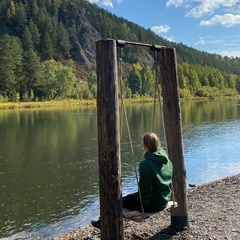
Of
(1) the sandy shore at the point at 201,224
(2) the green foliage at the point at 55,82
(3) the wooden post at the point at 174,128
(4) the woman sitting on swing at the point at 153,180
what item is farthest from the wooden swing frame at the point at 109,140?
(2) the green foliage at the point at 55,82

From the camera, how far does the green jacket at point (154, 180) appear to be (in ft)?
21.6

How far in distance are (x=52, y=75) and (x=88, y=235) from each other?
10383 cm

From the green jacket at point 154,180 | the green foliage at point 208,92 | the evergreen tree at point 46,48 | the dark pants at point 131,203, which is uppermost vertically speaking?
the evergreen tree at point 46,48

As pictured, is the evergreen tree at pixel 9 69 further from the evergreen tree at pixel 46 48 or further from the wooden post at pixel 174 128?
the wooden post at pixel 174 128

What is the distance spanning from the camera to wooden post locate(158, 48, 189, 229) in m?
7.65

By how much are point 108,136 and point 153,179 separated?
1211 mm

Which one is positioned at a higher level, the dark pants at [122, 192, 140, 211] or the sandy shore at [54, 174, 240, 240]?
the dark pants at [122, 192, 140, 211]

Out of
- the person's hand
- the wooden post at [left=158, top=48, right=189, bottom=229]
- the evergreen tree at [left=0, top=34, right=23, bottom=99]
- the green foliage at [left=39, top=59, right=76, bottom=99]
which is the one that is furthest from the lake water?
the green foliage at [left=39, top=59, right=76, bottom=99]

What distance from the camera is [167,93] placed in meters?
7.70

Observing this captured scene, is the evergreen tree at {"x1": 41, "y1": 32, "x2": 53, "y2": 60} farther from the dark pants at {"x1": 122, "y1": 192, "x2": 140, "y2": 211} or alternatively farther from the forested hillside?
the dark pants at {"x1": 122, "y1": 192, "x2": 140, "y2": 211}

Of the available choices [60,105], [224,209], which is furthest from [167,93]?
[60,105]

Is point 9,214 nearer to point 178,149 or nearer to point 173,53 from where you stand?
point 178,149

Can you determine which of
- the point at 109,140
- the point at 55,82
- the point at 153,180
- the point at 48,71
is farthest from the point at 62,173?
the point at 48,71

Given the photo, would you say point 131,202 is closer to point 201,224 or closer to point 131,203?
point 131,203
